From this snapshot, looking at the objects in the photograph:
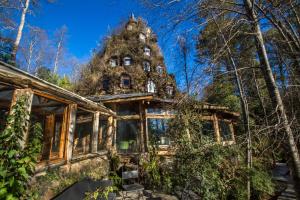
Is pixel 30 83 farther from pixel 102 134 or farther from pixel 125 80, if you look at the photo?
pixel 125 80

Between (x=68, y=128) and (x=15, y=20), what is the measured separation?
42.9 feet

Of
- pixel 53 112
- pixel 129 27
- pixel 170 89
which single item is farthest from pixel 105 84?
pixel 53 112

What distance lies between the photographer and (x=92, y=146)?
784 centimetres

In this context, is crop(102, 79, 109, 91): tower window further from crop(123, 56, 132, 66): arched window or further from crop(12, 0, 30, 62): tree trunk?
crop(12, 0, 30, 62): tree trunk

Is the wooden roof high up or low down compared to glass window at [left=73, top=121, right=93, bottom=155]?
up

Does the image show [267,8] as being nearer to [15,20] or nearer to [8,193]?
[8,193]

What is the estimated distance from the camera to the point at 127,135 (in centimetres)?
1005

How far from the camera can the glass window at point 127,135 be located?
32.1ft

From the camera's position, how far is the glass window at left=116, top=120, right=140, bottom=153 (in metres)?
9.80

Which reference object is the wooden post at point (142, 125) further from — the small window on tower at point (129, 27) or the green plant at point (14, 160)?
the small window on tower at point (129, 27)

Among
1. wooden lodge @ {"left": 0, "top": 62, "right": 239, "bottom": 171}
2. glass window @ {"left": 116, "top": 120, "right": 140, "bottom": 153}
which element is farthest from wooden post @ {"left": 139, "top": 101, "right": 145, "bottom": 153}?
glass window @ {"left": 116, "top": 120, "right": 140, "bottom": 153}

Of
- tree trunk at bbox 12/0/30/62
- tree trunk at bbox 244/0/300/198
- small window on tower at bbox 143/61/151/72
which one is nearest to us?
tree trunk at bbox 244/0/300/198

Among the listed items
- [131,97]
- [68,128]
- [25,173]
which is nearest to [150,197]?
[68,128]

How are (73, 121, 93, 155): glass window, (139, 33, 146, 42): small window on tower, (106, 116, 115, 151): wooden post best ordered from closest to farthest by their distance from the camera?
1. (106, 116, 115, 151): wooden post
2. (73, 121, 93, 155): glass window
3. (139, 33, 146, 42): small window on tower
